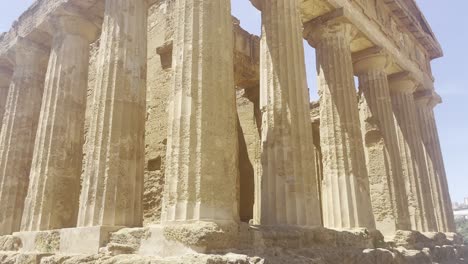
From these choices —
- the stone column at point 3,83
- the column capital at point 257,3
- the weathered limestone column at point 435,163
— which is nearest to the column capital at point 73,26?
the stone column at point 3,83

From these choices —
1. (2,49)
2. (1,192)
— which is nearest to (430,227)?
(1,192)

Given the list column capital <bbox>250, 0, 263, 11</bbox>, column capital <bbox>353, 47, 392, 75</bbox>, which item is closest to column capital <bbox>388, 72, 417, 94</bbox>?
column capital <bbox>353, 47, 392, 75</bbox>

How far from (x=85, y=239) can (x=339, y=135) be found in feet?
20.2

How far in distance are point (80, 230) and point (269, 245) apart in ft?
10.8

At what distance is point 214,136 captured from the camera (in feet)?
19.4

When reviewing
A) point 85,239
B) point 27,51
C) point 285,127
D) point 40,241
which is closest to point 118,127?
point 85,239

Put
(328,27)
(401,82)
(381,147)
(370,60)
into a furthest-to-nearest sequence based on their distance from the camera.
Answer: (401,82), (370,60), (381,147), (328,27)

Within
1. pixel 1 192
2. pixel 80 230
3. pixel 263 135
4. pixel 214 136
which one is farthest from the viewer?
pixel 1 192

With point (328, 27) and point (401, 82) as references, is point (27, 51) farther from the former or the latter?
point (401, 82)

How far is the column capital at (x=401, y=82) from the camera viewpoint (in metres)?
13.9

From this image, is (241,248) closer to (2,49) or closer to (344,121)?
(344,121)

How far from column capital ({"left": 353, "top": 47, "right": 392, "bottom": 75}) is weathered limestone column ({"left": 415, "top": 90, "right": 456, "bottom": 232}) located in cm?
402

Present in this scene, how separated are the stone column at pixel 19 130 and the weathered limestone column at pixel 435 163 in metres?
13.8

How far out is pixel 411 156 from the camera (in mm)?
13422
